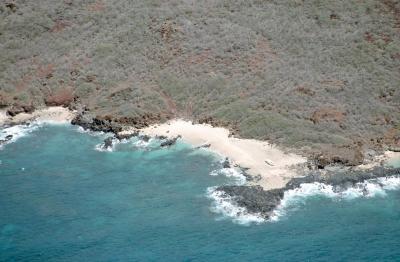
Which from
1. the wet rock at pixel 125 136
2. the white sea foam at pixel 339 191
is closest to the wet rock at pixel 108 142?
the wet rock at pixel 125 136

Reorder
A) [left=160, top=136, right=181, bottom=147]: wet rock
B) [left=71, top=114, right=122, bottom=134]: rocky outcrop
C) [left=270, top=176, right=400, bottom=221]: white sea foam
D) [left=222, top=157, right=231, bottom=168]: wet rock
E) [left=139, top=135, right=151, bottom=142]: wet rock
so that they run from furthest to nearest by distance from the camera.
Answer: [left=71, top=114, right=122, bottom=134]: rocky outcrop < [left=139, top=135, right=151, bottom=142]: wet rock < [left=160, top=136, right=181, bottom=147]: wet rock < [left=222, top=157, right=231, bottom=168]: wet rock < [left=270, top=176, right=400, bottom=221]: white sea foam

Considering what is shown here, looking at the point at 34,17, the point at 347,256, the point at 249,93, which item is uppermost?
the point at 34,17

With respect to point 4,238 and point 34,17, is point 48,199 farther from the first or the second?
point 34,17

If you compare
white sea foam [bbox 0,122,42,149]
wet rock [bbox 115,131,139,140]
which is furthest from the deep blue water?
white sea foam [bbox 0,122,42,149]

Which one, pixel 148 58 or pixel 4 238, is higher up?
pixel 148 58

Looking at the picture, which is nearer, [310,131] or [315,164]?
[315,164]

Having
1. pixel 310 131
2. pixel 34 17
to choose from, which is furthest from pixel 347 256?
pixel 34 17

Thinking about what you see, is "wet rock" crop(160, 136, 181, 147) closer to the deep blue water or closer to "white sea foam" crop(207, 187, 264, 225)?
the deep blue water
